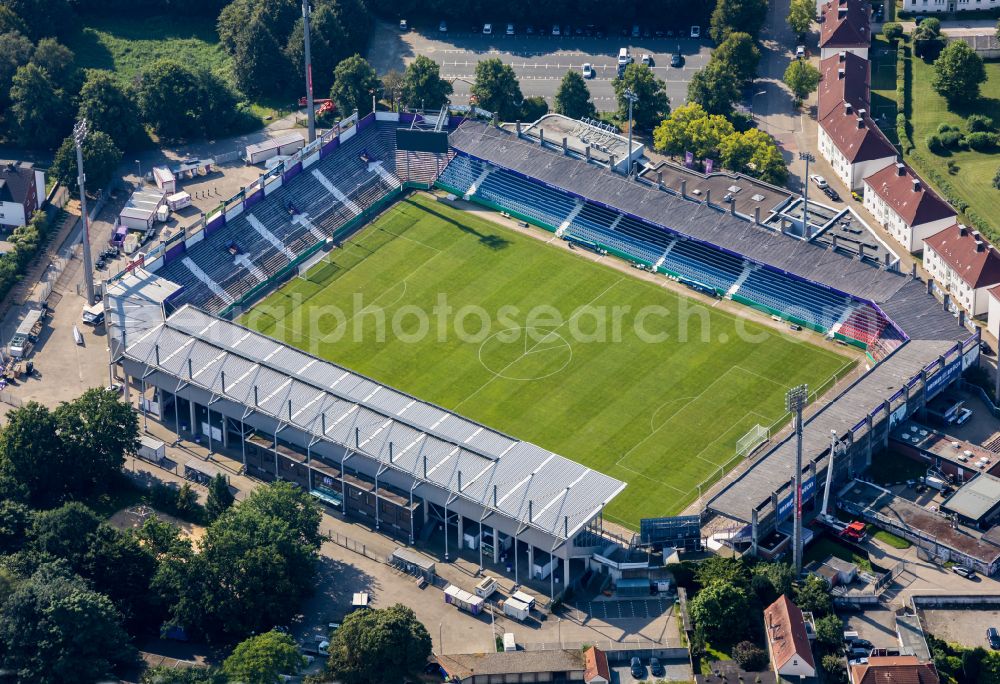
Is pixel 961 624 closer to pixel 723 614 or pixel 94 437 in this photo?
pixel 723 614

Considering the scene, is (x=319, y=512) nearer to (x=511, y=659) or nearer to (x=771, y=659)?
(x=511, y=659)

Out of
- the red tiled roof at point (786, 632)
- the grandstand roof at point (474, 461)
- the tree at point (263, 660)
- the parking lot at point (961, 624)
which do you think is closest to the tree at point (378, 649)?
the tree at point (263, 660)

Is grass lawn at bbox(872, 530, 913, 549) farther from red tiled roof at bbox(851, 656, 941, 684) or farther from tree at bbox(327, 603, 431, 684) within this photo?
tree at bbox(327, 603, 431, 684)

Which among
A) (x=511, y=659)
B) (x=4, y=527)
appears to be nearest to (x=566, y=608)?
(x=511, y=659)

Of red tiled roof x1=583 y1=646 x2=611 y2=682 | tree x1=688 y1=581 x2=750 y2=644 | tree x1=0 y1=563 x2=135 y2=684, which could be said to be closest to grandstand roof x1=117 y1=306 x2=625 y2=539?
red tiled roof x1=583 y1=646 x2=611 y2=682

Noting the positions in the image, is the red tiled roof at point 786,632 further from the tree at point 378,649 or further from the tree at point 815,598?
the tree at point 378,649
